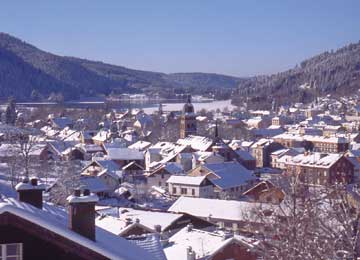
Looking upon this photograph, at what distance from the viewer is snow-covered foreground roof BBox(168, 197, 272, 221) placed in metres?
25.5

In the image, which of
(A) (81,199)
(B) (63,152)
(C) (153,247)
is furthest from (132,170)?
(A) (81,199)

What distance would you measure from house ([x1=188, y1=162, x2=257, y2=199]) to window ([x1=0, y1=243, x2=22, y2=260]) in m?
30.3

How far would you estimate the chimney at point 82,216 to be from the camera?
265 inches

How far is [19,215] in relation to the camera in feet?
20.0

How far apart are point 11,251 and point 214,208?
20.9 meters

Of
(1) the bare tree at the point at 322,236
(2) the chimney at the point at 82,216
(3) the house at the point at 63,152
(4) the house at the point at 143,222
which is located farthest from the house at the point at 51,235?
(3) the house at the point at 63,152

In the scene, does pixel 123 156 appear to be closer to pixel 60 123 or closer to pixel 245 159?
pixel 245 159

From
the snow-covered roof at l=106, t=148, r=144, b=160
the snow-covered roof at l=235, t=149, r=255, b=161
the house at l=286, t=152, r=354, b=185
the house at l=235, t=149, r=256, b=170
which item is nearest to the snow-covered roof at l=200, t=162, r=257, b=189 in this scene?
the house at l=286, t=152, r=354, b=185

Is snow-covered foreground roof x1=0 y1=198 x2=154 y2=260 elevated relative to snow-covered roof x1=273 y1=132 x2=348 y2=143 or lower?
elevated

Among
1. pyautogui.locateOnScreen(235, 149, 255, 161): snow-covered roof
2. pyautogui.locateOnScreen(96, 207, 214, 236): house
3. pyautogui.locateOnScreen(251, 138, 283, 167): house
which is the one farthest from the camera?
pyautogui.locateOnScreen(251, 138, 283, 167): house

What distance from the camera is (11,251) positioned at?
6.19 m

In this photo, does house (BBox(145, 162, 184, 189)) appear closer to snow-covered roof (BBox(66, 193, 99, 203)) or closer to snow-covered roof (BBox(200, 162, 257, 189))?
snow-covered roof (BBox(200, 162, 257, 189))

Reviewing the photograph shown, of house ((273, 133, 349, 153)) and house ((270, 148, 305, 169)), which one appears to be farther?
house ((273, 133, 349, 153))

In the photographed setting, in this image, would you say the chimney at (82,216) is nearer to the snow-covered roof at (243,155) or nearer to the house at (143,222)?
the house at (143,222)
